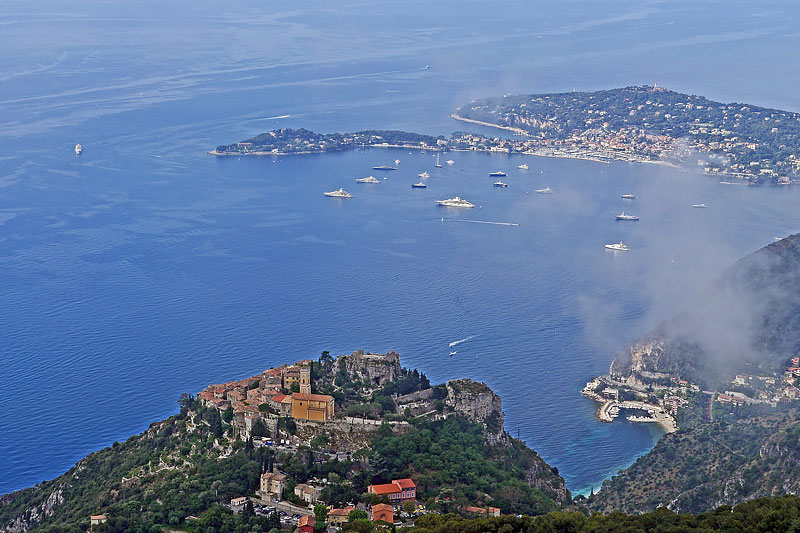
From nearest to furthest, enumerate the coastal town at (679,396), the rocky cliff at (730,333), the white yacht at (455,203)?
the coastal town at (679,396) → the rocky cliff at (730,333) → the white yacht at (455,203)

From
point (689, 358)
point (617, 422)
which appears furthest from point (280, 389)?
point (689, 358)

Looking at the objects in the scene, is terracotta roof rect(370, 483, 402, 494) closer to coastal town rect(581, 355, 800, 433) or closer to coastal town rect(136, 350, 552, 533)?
coastal town rect(136, 350, 552, 533)

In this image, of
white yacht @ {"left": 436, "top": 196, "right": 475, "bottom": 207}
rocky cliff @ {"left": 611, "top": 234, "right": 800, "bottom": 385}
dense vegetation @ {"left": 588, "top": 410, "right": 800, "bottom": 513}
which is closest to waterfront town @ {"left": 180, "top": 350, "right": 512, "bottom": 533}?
dense vegetation @ {"left": 588, "top": 410, "right": 800, "bottom": 513}

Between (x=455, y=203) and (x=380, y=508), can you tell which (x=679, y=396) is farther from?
(x=455, y=203)

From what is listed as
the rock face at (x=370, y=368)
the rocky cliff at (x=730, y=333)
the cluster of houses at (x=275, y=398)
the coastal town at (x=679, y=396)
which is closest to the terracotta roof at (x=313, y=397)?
the cluster of houses at (x=275, y=398)

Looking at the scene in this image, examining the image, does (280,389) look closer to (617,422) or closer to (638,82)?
(617,422)

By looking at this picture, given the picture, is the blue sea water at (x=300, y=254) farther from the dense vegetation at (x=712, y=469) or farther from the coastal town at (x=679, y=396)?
the dense vegetation at (x=712, y=469)
